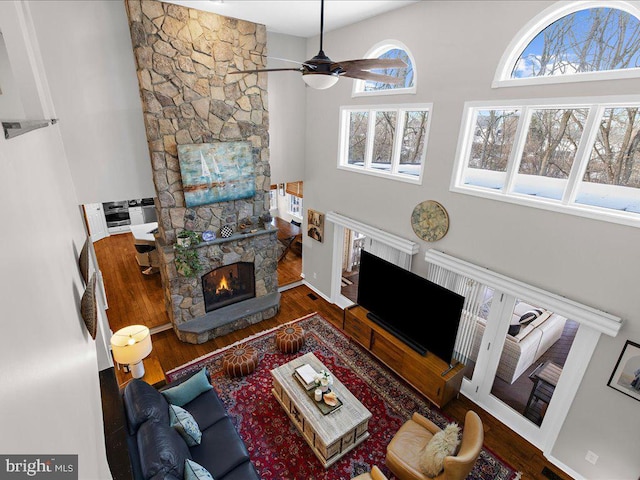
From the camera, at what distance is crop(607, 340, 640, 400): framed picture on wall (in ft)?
10.2

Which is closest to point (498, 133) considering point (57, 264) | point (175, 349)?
point (57, 264)

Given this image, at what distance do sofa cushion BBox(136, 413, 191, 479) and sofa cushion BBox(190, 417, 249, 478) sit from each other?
247 mm

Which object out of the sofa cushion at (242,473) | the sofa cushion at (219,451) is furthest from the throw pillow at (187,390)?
the sofa cushion at (242,473)

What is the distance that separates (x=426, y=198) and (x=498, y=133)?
1.22 metres

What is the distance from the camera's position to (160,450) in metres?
2.74

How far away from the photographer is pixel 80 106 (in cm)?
443

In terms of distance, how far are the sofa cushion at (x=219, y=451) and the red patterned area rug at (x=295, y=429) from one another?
1.90ft

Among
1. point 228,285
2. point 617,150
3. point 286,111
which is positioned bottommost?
point 228,285

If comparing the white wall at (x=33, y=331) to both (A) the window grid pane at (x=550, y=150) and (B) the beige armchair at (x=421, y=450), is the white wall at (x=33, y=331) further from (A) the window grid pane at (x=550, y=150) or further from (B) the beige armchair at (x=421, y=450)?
(A) the window grid pane at (x=550, y=150)

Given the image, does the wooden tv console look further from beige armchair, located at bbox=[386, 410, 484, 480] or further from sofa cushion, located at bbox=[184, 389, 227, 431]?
sofa cushion, located at bbox=[184, 389, 227, 431]

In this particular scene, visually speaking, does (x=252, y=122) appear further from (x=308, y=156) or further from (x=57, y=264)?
(x=57, y=264)

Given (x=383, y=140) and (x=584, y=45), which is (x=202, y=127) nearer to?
(x=383, y=140)

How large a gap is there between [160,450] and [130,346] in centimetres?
149

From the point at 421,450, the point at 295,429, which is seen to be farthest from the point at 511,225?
the point at 295,429
